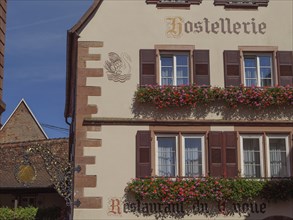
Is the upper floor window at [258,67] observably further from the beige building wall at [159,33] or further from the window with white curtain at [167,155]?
the window with white curtain at [167,155]

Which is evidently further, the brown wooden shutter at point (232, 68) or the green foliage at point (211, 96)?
the brown wooden shutter at point (232, 68)

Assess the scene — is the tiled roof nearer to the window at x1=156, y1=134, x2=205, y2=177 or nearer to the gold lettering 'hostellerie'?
the gold lettering 'hostellerie'

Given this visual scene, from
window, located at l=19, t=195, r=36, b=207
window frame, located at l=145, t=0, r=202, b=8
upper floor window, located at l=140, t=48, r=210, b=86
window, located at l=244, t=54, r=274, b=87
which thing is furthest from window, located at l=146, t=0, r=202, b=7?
window, located at l=19, t=195, r=36, b=207

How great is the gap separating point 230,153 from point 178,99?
1948mm

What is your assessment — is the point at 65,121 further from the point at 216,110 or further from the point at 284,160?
the point at 284,160

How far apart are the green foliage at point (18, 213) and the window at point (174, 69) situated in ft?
50.7

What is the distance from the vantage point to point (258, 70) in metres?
17.8

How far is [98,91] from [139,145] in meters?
1.86

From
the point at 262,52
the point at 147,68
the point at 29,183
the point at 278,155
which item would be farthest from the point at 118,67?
the point at 29,183

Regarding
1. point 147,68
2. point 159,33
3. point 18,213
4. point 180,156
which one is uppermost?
point 159,33

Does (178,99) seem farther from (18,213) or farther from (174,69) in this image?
(18,213)

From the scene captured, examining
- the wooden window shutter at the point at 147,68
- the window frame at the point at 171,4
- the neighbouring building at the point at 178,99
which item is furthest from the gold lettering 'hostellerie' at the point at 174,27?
the wooden window shutter at the point at 147,68

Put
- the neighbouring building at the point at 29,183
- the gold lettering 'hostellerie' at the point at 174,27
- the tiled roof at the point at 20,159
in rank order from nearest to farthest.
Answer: the gold lettering 'hostellerie' at the point at 174,27, the neighbouring building at the point at 29,183, the tiled roof at the point at 20,159

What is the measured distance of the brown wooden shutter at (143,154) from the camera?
16.7 m
